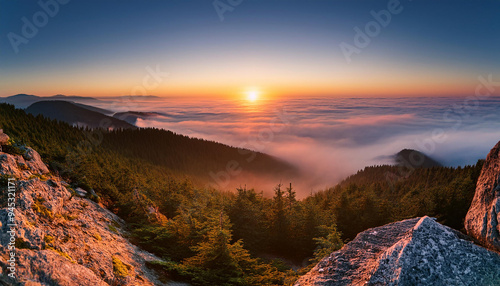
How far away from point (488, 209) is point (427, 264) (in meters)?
2.36

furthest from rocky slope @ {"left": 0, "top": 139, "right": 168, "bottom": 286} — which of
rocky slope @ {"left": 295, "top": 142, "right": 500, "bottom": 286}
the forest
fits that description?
rocky slope @ {"left": 295, "top": 142, "right": 500, "bottom": 286}

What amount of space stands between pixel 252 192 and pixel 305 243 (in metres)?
11.2

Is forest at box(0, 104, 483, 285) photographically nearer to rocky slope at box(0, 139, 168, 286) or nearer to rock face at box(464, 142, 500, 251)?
rocky slope at box(0, 139, 168, 286)

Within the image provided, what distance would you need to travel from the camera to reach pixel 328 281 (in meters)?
6.45

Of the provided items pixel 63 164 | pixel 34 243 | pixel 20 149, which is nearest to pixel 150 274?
pixel 34 243

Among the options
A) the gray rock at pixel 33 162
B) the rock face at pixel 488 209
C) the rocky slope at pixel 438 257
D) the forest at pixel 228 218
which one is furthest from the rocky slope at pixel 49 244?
the rock face at pixel 488 209

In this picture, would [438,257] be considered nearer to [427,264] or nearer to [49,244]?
[427,264]

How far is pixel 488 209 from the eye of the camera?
19.5ft

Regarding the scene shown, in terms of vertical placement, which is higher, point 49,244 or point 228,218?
point 49,244

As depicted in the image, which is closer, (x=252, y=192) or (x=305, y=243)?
(x=305, y=243)

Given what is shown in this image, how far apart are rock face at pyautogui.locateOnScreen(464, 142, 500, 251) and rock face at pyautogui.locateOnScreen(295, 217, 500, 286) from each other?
1.40ft

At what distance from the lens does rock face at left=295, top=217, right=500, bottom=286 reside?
5082 millimetres

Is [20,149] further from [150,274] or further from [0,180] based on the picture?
[150,274]

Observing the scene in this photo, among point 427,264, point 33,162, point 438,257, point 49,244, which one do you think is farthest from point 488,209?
point 33,162
